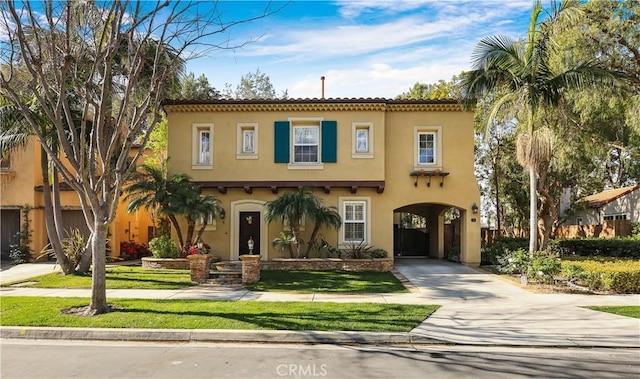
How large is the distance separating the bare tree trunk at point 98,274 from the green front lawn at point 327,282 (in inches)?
164

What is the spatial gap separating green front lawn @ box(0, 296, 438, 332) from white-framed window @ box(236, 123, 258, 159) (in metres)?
8.56

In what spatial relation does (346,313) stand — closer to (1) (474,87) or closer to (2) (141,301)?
(2) (141,301)

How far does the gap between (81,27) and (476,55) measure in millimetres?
11712

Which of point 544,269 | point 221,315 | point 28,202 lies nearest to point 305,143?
point 544,269

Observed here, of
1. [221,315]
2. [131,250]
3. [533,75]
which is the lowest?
[221,315]

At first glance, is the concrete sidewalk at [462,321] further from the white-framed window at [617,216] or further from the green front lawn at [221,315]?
the white-framed window at [617,216]

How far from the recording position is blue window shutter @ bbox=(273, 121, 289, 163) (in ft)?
59.6

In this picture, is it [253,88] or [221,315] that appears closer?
[221,315]

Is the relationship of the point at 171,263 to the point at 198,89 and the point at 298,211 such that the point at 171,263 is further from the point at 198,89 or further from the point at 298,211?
the point at 198,89

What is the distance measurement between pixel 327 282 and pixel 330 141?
626 cm

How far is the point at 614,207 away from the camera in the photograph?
30156mm

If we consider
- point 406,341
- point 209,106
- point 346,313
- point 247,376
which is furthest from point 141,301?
point 209,106

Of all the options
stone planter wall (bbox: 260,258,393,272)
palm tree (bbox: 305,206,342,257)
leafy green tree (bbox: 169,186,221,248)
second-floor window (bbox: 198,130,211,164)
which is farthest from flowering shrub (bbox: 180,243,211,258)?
palm tree (bbox: 305,206,342,257)

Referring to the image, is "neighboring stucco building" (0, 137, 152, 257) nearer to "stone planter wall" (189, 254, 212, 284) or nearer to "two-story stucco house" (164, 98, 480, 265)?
"two-story stucco house" (164, 98, 480, 265)
